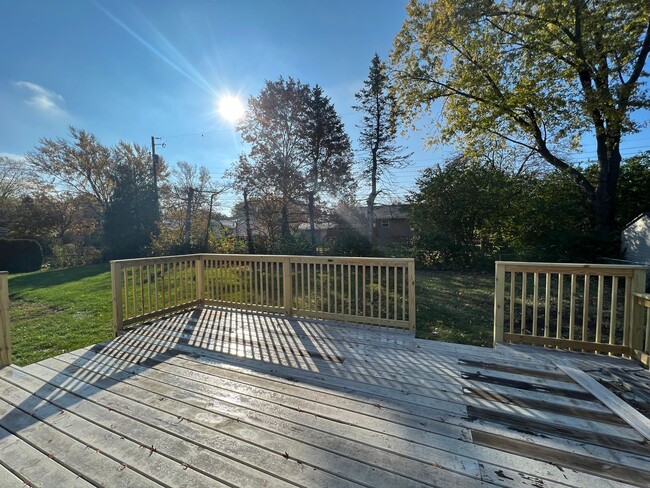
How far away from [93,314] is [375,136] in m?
14.3

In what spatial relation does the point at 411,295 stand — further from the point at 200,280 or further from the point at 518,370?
the point at 200,280

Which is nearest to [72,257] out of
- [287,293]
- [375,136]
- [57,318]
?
[57,318]

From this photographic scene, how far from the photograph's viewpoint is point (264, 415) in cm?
191

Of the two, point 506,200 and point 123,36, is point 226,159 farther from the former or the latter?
point 506,200

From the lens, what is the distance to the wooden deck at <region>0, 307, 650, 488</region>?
143cm

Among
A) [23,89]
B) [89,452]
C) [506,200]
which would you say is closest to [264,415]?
[89,452]

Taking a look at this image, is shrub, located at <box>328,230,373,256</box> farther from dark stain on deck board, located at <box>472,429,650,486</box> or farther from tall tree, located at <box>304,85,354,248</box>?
dark stain on deck board, located at <box>472,429,650,486</box>

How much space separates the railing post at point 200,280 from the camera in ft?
15.8

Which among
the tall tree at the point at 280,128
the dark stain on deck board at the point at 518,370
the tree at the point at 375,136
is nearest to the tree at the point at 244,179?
the tall tree at the point at 280,128

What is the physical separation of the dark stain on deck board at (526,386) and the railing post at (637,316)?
1102 mm

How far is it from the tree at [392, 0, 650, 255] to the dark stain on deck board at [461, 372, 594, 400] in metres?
8.48

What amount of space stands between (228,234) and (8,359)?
10898 mm

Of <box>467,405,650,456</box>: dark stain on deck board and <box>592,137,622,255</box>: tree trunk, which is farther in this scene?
<box>592,137,622,255</box>: tree trunk

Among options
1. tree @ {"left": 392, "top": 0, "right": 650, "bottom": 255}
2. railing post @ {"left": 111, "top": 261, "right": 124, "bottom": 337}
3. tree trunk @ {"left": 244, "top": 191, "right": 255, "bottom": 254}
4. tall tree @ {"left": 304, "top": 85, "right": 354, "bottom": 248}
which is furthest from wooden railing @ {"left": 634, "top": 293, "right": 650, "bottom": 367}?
tall tree @ {"left": 304, "top": 85, "right": 354, "bottom": 248}
